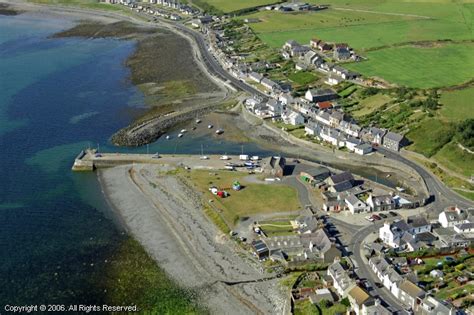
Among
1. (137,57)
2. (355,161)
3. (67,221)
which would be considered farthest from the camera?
(137,57)

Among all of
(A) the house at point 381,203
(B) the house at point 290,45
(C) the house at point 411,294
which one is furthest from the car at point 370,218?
(B) the house at point 290,45

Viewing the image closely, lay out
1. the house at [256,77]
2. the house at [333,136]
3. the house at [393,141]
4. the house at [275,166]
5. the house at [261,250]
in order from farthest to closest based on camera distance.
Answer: the house at [256,77] < the house at [333,136] < the house at [393,141] < the house at [275,166] < the house at [261,250]

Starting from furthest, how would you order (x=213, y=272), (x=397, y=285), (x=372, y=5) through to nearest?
(x=372, y=5)
(x=213, y=272)
(x=397, y=285)

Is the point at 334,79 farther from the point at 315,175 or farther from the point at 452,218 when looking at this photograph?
the point at 452,218

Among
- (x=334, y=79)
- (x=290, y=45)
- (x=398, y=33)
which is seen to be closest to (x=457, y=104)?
(x=334, y=79)

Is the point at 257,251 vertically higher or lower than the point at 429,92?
lower

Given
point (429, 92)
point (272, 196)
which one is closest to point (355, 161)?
point (272, 196)

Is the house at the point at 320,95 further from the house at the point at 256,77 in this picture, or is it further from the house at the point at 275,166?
the house at the point at 275,166

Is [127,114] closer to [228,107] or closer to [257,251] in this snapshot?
[228,107]
